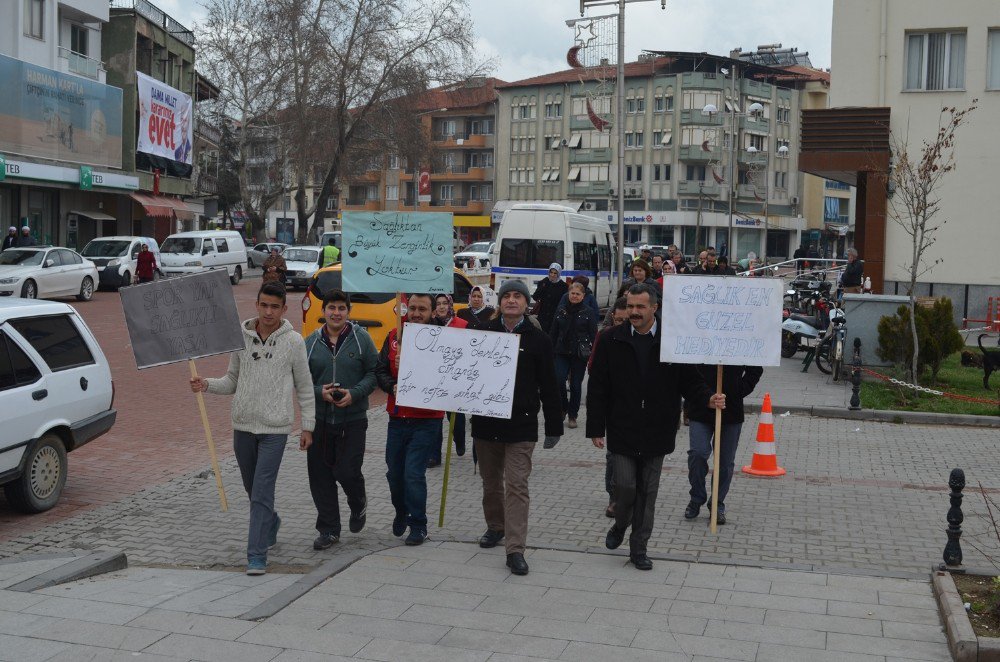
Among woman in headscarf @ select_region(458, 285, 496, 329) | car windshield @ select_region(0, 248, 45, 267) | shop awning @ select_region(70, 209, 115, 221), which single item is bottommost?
woman in headscarf @ select_region(458, 285, 496, 329)

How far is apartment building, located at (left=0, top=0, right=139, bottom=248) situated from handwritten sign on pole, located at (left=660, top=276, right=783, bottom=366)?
32297 mm

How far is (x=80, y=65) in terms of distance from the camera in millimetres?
45156

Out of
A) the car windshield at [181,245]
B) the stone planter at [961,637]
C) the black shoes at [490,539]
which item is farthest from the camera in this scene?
the car windshield at [181,245]

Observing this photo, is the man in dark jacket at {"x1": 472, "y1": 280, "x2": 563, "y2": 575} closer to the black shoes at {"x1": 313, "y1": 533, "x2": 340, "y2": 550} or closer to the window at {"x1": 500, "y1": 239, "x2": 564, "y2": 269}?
the black shoes at {"x1": 313, "y1": 533, "x2": 340, "y2": 550}

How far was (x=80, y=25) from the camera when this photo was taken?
4609cm

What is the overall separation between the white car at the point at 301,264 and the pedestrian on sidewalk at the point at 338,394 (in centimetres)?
3234

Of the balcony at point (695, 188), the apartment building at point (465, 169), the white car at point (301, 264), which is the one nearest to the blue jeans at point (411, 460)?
the white car at point (301, 264)

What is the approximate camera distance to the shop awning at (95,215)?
4481 centimetres

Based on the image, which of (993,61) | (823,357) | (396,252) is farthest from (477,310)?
(993,61)

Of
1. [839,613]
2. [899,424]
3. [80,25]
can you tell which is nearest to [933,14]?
[899,424]

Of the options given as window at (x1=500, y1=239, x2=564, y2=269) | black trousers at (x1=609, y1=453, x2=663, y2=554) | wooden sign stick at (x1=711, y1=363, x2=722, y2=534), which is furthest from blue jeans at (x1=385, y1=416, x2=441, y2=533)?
window at (x1=500, y1=239, x2=564, y2=269)

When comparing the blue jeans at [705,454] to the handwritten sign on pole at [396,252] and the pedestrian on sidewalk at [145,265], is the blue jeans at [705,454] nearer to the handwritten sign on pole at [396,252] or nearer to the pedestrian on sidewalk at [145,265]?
the handwritten sign on pole at [396,252]

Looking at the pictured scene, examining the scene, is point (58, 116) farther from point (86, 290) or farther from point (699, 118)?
point (699, 118)

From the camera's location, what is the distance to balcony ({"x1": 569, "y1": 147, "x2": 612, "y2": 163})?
8325 centimetres
